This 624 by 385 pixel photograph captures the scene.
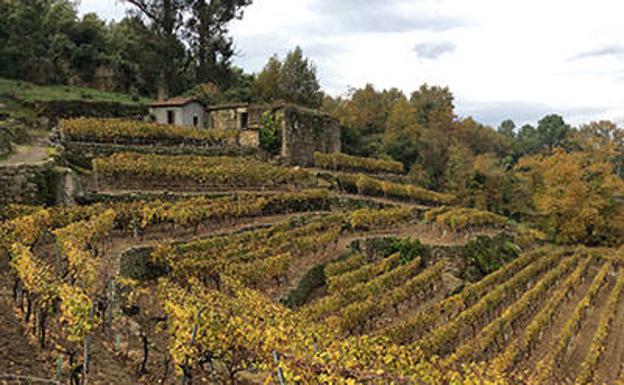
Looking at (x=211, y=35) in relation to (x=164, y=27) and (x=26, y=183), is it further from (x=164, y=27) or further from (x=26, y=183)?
(x=26, y=183)

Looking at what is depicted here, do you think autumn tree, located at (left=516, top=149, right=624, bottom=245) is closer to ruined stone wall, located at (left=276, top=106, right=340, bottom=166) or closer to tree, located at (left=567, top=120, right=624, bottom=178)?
tree, located at (left=567, top=120, right=624, bottom=178)

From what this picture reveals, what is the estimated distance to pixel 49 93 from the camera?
89.9 feet

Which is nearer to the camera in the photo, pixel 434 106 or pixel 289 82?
pixel 289 82

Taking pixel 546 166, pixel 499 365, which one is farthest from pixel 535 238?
pixel 499 365

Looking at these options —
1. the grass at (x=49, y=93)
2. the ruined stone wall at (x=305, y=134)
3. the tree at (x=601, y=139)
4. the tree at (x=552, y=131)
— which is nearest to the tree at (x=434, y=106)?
the tree at (x=601, y=139)

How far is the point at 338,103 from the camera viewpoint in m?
45.8

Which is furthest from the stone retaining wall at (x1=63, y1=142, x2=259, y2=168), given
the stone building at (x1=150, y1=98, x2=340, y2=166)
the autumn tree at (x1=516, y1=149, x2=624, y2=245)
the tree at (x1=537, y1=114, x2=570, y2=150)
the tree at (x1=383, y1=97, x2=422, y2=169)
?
the tree at (x1=537, y1=114, x2=570, y2=150)

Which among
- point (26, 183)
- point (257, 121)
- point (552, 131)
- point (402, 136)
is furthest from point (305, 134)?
point (552, 131)

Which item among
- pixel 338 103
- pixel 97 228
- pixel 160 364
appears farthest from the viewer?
pixel 338 103

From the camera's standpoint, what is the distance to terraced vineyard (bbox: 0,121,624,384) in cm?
623

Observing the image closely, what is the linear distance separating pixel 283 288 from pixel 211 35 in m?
28.5

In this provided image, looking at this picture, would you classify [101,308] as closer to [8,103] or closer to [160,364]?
[160,364]

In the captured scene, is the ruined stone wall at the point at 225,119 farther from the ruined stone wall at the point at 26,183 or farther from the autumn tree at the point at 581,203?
the autumn tree at the point at 581,203

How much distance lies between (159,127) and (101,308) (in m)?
17.8
